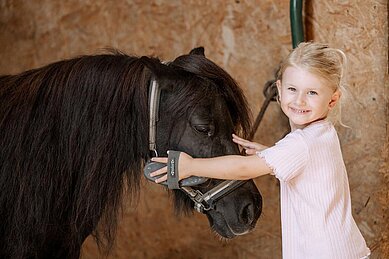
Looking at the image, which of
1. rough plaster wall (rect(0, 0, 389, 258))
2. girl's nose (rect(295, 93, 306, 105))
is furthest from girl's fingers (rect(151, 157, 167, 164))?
rough plaster wall (rect(0, 0, 389, 258))

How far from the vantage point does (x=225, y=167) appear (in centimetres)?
169

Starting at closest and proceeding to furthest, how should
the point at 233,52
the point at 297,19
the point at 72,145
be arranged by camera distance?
the point at 72,145 → the point at 297,19 → the point at 233,52

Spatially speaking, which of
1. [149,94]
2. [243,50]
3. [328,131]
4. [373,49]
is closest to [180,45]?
[243,50]

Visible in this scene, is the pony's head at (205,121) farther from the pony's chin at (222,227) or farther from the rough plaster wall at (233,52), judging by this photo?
the rough plaster wall at (233,52)

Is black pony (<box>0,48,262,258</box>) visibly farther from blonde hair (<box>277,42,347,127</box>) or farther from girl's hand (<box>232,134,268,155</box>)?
blonde hair (<box>277,42,347,127</box>)

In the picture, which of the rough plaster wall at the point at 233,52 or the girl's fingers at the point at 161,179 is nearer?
the girl's fingers at the point at 161,179

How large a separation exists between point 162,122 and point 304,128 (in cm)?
37

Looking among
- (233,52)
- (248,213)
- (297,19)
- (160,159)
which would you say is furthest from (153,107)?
(233,52)

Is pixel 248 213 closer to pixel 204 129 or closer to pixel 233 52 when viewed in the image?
pixel 204 129

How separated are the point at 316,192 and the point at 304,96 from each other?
0.23 m

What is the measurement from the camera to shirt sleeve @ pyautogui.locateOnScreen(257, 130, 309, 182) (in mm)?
1642

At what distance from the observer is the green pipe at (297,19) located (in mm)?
2434

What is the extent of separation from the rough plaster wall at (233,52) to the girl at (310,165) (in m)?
0.70

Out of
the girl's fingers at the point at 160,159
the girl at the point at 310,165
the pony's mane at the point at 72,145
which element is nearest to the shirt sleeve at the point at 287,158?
the girl at the point at 310,165
